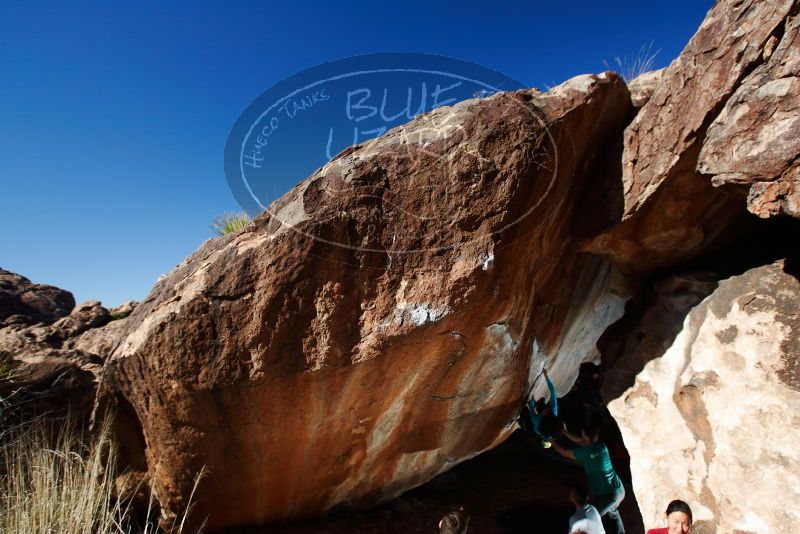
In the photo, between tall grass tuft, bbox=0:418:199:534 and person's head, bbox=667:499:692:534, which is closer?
person's head, bbox=667:499:692:534

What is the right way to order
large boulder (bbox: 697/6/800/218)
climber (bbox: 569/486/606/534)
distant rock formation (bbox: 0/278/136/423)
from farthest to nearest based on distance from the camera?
distant rock formation (bbox: 0/278/136/423), climber (bbox: 569/486/606/534), large boulder (bbox: 697/6/800/218)

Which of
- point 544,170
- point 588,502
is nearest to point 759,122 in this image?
point 544,170

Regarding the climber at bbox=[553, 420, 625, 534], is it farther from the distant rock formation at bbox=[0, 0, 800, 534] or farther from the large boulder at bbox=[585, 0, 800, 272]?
the large boulder at bbox=[585, 0, 800, 272]

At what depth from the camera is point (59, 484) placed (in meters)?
3.58

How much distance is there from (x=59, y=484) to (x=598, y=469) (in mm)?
4571

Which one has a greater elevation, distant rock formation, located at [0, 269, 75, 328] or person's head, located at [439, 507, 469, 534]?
distant rock formation, located at [0, 269, 75, 328]

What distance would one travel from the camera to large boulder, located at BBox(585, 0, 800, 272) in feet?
8.43

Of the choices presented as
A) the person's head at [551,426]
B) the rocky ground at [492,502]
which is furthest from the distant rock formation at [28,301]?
the person's head at [551,426]

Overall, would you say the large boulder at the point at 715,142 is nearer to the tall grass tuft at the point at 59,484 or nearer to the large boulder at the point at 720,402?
the large boulder at the point at 720,402

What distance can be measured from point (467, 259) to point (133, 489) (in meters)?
3.24

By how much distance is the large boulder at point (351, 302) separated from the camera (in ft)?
10.1

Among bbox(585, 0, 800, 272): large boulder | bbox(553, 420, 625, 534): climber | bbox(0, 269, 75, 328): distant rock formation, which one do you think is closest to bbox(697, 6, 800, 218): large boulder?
bbox(585, 0, 800, 272): large boulder

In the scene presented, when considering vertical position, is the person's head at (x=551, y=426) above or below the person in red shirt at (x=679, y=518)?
above

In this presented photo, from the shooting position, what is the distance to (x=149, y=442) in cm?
347
